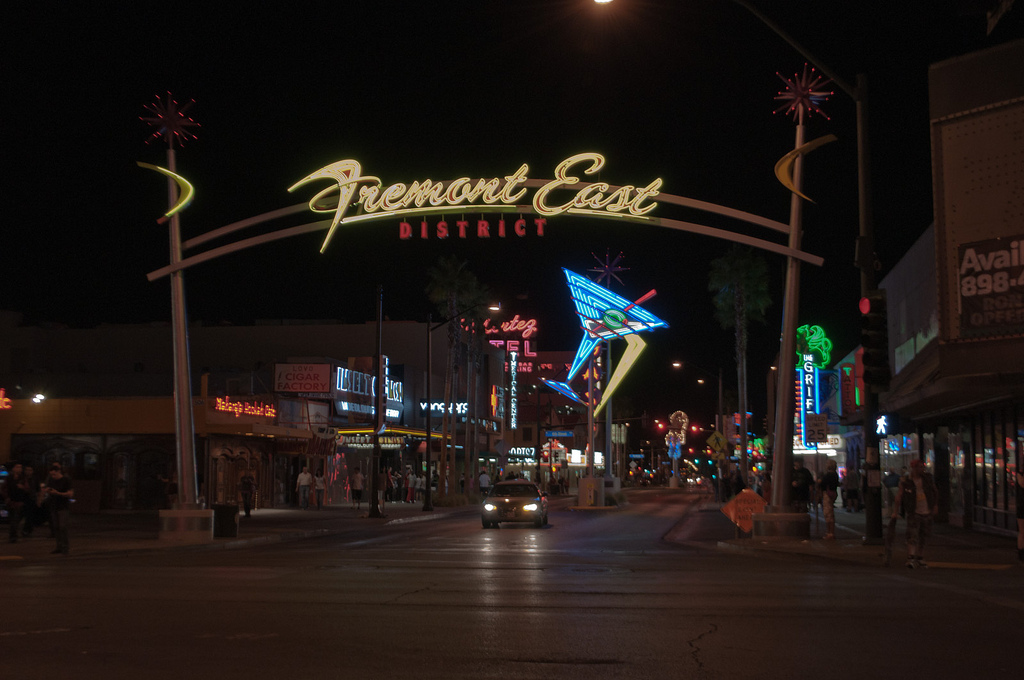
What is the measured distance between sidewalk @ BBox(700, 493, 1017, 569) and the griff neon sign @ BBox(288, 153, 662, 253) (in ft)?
26.5

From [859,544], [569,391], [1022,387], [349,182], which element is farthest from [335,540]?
[569,391]

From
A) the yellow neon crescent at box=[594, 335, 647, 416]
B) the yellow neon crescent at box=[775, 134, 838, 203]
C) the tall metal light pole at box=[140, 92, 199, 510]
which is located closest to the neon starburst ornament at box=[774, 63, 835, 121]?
the yellow neon crescent at box=[775, 134, 838, 203]

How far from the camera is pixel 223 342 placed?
67125 mm

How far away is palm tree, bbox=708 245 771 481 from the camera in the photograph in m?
55.2

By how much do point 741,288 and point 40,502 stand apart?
39.5 meters

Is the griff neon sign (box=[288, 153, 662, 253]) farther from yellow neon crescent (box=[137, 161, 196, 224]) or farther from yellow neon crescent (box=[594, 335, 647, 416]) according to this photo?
yellow neon crescent (box=[594, 335, 647, 416])

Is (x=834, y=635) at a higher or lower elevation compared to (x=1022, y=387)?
lower

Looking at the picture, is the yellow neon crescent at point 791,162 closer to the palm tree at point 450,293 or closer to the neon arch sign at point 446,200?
the neon arch sign at point 446,200

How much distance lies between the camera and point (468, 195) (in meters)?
25.2

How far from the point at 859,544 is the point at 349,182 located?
46.1 ft

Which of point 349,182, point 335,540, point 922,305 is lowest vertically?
point 335,540

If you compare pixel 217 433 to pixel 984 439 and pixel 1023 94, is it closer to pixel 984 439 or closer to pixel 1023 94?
pixel 984 439

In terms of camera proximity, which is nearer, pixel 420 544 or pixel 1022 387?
pixel 1022 387

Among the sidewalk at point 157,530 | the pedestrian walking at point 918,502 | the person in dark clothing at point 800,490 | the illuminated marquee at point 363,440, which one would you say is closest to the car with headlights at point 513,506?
the sidewalk at point 157,530
